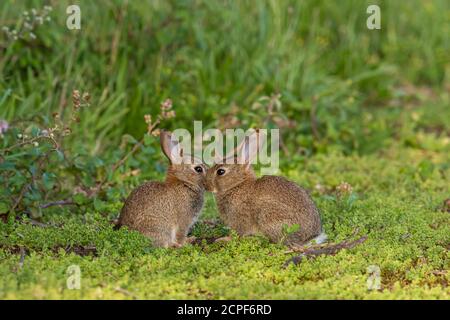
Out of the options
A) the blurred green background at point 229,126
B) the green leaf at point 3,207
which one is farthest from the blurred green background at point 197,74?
the green leaf at point 3,207

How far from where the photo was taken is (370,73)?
1006 centimetres

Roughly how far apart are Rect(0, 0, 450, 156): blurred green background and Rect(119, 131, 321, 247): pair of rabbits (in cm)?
160

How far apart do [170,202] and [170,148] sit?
0.49 meters

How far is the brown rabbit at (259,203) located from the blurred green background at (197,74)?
1.57m

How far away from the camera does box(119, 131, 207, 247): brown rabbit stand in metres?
5.93

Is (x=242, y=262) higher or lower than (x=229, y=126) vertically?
lower

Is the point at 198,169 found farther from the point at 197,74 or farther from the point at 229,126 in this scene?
the point at 197,74

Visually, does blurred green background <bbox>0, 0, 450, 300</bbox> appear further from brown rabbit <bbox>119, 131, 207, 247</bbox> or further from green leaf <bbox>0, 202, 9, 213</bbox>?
brown rabbit <bbox>119, 131, 207, 247</bbox>

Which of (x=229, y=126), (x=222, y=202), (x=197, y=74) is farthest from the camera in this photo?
(x=197, y=74)

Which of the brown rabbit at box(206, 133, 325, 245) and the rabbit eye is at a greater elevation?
the rabbit eye

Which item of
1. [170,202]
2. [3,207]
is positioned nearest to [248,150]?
[170,202]

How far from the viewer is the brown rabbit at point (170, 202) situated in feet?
19.5

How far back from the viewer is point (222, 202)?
21.0ft

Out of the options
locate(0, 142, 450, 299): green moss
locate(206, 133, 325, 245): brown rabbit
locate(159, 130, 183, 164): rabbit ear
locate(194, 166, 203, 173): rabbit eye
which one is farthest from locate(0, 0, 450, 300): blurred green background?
locate(194, 166, 203, 173): rabbit eye
